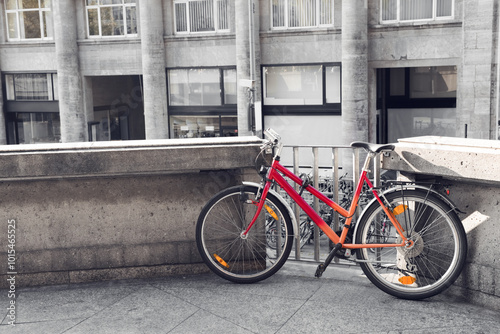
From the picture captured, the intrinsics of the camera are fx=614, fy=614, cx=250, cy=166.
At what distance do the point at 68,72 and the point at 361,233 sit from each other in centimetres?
2415

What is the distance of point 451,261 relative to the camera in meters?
4.55

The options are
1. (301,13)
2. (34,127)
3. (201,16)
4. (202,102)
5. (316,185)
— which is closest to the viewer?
(316,185)

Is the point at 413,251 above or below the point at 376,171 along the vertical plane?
below

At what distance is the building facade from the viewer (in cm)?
2205

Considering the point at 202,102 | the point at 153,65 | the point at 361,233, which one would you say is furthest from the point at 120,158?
the point at 202,102

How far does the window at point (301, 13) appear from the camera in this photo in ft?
77.9

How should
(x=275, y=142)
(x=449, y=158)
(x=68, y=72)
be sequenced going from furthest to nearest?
(x=68, y=72) < (x=275, y=142) < (x=449, y=158)

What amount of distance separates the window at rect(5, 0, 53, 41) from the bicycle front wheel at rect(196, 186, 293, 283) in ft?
81.8

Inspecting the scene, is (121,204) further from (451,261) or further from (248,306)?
(451,261)

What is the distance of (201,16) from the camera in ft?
83.7

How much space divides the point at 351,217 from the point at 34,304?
257cm

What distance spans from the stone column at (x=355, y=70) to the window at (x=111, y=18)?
946cm

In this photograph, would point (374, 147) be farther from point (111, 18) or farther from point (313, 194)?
point (111, 18)

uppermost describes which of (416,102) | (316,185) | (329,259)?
(416,102)
